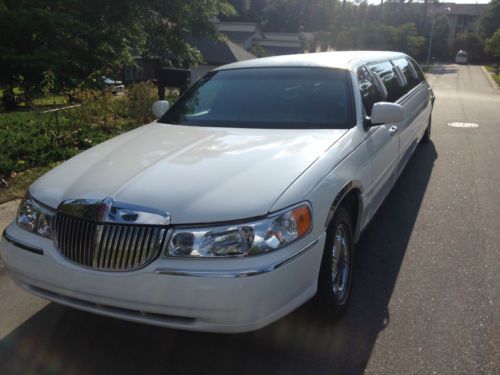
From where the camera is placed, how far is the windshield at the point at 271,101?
398cm

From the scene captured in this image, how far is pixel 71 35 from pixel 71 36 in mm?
27

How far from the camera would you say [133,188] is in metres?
2.77

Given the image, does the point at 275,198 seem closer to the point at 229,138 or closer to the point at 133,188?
the point at 133,188

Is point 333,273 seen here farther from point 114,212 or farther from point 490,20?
point 490,20

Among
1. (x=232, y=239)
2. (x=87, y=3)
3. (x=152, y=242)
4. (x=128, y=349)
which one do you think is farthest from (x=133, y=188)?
(x=87, y=3)

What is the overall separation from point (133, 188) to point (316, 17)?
92.8m

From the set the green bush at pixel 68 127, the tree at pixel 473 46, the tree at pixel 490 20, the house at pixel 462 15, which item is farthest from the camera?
the house at pixel 462 15

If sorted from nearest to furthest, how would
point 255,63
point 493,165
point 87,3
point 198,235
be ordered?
point 198,235 < point 255,63 < point 493,165 < point 87,3

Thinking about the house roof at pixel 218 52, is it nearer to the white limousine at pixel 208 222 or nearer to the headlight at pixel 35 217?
the white limousine at pixel 208 222

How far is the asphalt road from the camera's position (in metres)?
2.87

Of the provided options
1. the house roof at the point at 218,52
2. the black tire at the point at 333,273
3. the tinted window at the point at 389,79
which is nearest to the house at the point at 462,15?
the house roof at the point at 218,52

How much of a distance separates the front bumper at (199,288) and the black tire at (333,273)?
0.74 ft

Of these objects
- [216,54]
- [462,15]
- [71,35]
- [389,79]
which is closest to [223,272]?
[389,79]

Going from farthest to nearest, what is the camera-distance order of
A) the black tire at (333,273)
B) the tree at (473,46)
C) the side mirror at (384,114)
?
the tree at (473,46) → the side mirror at (384,114) → the black tire at (333,273)
